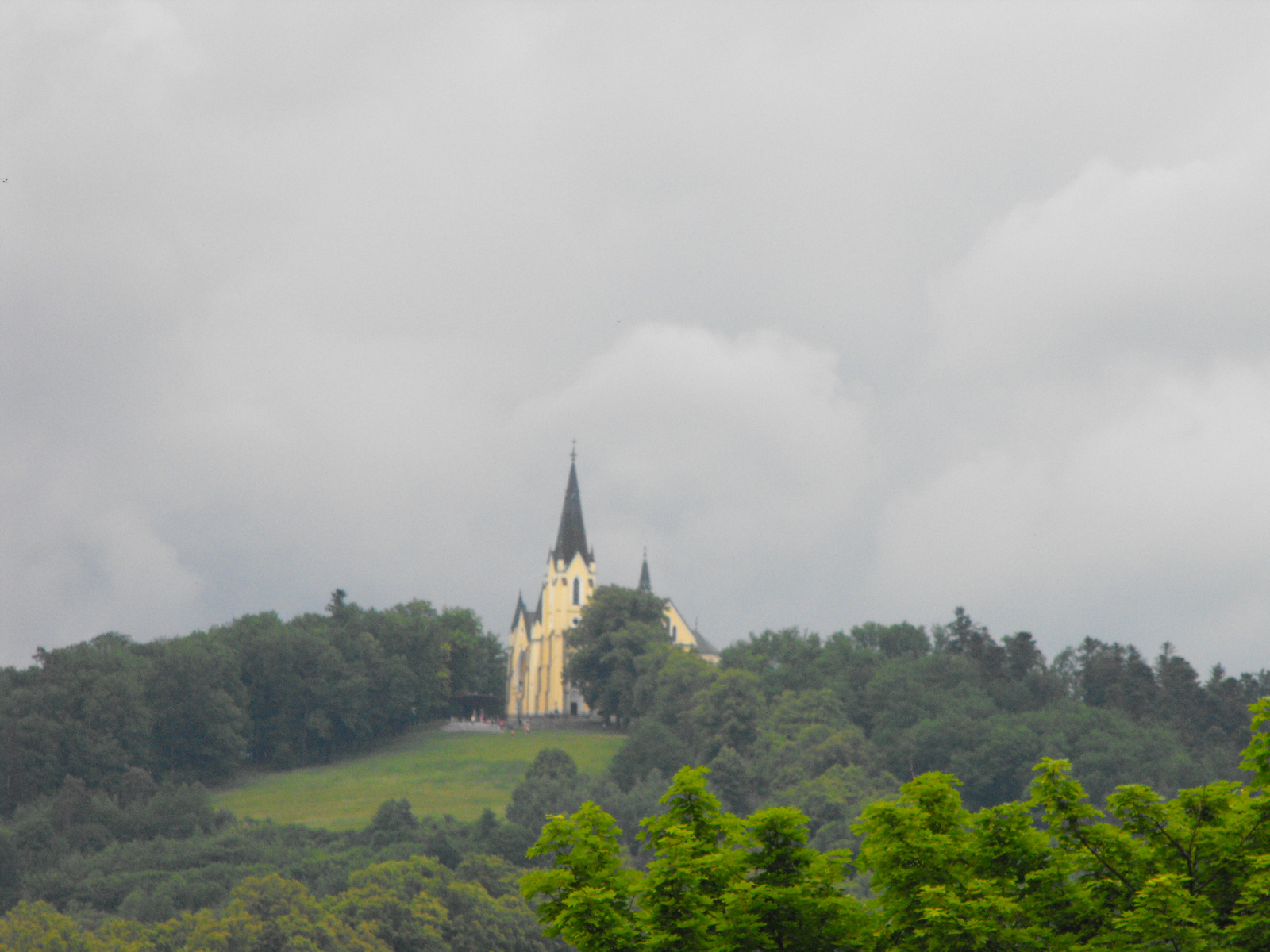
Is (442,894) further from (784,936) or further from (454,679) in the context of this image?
(454,679)

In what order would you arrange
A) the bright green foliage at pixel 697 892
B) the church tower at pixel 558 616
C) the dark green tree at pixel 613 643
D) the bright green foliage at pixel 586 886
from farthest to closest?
the church tower at pixel 558 616, the dark green tree at pixel 613 643, the bright green foliage at pixel 697 892, the bright green foliage at pixel 586 886

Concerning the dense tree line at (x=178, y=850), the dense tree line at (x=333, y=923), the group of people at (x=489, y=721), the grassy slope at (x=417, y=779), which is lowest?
the dense tree line at (x=333, y=923)

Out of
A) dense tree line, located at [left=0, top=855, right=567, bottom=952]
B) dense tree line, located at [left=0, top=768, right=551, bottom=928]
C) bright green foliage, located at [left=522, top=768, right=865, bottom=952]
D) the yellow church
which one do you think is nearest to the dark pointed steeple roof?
the yellow church

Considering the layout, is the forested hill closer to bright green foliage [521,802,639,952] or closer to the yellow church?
the yellow church

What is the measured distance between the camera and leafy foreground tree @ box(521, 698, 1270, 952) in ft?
70.1

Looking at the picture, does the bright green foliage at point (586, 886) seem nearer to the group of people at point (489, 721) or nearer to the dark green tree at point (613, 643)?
the dark green tree at point (613, 643)

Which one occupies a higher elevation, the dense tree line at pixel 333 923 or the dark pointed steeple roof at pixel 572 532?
the dark pointed steeple roof at pixel 572 532

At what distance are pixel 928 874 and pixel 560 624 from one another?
114824 millimetres

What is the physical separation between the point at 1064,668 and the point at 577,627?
3829 cm

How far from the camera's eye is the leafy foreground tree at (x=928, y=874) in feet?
70.1

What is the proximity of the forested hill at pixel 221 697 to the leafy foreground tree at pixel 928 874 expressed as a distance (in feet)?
239

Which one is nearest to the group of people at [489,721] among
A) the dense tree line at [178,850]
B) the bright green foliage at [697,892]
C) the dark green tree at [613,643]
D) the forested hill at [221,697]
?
the forested hill at [221,697]

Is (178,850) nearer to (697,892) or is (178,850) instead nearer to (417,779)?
(417,779)

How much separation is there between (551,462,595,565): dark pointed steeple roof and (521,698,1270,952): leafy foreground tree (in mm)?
115524
